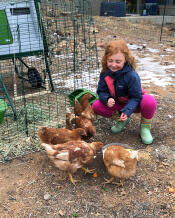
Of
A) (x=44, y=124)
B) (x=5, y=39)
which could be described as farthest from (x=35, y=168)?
(x=5, y=39)

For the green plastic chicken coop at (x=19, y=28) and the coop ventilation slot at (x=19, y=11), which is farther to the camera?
the coop ventilation slot at (x=19, y=11)

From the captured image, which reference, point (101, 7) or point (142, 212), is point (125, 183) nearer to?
point (142, 212)

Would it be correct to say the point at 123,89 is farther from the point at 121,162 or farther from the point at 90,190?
the point at 90,190

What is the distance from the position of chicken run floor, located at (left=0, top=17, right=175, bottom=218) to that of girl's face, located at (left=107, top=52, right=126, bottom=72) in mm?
974

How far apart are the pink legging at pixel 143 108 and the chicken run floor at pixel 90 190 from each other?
15.1 inches

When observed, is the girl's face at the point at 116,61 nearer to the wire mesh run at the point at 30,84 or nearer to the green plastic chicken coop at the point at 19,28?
the wire mesh run at the point at 30,84

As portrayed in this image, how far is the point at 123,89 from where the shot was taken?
3.15 m

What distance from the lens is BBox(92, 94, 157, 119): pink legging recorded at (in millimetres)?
3100

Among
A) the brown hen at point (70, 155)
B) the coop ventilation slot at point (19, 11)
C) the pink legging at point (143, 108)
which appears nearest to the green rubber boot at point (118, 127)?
the pink legging at point (143, 108)

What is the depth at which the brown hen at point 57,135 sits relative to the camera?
282 centimetres

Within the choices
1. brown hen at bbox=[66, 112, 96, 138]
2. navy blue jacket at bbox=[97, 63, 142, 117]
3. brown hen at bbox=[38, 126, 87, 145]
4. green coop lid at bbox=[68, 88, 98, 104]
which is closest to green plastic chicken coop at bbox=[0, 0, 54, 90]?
green coop lid at bbox=[68, 88, 98, 104]

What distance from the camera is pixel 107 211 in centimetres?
225

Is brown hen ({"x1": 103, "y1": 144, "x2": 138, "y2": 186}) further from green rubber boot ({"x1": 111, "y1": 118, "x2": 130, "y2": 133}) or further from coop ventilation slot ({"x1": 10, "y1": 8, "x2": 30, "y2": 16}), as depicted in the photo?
coop ventilation slot ({"x1": 10, "y1": 8, "x2": 30, "y2": 16})

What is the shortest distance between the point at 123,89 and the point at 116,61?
1.32 feet
